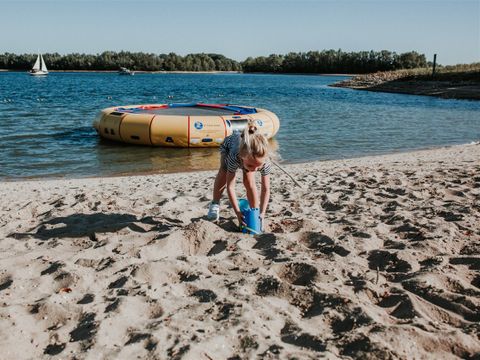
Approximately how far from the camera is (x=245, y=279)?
324 cm

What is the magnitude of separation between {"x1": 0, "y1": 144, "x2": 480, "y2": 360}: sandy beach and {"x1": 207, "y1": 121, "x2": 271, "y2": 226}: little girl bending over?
282mm

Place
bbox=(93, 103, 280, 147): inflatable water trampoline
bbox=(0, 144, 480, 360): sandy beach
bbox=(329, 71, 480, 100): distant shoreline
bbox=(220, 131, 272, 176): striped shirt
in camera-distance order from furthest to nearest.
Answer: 1. bbox=(329, 71, 480, 100): distant shoreline
2. bbox=(93, 103, 280, 147): inflatable water trampoline
3. bbox=(220, 131, 272, 176): striped shirt
4. bbox=(0, 144, 480, 360): sandy beach

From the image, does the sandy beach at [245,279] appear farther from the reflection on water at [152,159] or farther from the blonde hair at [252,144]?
the reflection on water at [152,159]

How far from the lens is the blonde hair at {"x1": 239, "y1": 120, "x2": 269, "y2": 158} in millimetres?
4008

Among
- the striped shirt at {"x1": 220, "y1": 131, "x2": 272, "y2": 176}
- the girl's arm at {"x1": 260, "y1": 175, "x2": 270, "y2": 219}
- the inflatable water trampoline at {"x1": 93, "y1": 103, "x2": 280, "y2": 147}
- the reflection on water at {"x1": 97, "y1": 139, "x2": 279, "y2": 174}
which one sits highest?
the striped shirt at {"x1": 220, "y1": 131, "x2": 272, "y2": 176}

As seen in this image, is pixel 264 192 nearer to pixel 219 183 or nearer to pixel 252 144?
pixel 219 183

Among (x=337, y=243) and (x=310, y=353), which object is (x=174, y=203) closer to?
(x=337, y=243)

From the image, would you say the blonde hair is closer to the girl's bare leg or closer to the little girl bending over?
the little girl bending over

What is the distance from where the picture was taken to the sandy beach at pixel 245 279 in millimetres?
2457

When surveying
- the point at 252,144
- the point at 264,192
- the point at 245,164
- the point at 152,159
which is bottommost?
the point at 152,159

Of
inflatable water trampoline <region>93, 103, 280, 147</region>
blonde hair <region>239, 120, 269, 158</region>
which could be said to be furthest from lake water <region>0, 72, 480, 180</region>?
blonde hair <region>239, 120, 269, 158</region>

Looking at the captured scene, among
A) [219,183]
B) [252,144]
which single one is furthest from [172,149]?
[252,144]

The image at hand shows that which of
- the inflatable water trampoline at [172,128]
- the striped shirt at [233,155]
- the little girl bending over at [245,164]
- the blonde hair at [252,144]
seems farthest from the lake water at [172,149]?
the blonde hair at [252,144]

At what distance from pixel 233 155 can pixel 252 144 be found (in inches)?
12.3
